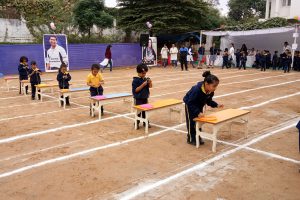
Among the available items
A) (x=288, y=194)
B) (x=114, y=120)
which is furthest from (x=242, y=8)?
(x=288, y=194)

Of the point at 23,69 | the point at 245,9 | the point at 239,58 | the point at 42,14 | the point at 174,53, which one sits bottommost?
the point at 23,69

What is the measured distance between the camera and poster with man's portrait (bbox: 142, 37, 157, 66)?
24.6 m

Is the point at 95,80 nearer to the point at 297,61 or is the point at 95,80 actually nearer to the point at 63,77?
the point at 63,77

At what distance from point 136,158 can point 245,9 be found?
143 feet

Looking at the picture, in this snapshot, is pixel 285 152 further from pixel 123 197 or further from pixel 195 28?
pixel 195 28

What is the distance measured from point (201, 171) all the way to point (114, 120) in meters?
3.65

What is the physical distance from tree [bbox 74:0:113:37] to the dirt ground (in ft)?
58.9

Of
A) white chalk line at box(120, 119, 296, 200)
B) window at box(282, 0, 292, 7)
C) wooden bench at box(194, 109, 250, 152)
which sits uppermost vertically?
window at box(282, 0, 292, 7)

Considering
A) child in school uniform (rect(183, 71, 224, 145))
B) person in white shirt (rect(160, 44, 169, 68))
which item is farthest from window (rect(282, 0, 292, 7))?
child in school uniform (rect(183, 71, 224, 145))

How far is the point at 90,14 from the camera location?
25.5m

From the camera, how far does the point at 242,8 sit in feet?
145

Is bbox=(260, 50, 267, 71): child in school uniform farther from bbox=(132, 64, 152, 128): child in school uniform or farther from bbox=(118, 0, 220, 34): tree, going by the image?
bbox=(132, 64, 152, 128): child in school uniform

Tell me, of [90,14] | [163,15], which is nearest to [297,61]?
[163,15]

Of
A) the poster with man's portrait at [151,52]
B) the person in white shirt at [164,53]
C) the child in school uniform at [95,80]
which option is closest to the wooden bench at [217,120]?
the child in school uniform at [95,80]
